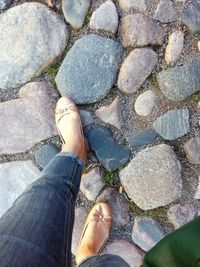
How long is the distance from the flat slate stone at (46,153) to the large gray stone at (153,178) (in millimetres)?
232

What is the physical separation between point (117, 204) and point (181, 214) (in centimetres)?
21

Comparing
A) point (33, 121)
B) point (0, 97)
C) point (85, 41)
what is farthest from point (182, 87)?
point (0, 97)

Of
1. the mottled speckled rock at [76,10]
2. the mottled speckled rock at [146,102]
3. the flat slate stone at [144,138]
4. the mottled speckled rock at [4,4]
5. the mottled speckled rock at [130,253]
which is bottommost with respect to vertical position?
the mottled speckled rock at [130,253]

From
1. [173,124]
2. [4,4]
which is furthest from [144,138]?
[4,4]

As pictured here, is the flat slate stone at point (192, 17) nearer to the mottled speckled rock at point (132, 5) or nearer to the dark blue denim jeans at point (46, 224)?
the mottled speckled rock at point (132, 5)

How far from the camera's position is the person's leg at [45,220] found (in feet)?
3.57

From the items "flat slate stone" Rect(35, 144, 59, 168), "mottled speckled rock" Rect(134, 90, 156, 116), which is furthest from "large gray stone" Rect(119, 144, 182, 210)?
"flat slate stone" Rect(35, 144, 59, 168)

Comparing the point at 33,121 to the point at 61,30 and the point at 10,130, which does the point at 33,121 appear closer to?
the point at 10,130

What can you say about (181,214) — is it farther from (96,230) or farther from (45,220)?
(45,220)

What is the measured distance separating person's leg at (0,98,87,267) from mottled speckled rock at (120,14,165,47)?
37cm

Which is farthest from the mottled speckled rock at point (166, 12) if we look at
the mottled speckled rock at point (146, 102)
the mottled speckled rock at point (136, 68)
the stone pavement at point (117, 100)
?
the mottled speckled rock at point (146, 102)

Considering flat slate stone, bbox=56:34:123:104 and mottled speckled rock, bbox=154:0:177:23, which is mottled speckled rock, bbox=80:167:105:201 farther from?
mottled speckled rock, bbox=154:0:177:23

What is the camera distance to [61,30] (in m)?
1.55

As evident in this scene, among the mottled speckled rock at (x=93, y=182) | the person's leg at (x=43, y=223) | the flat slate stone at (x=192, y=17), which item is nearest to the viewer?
A: the person's leg at (x=43, y=223)
